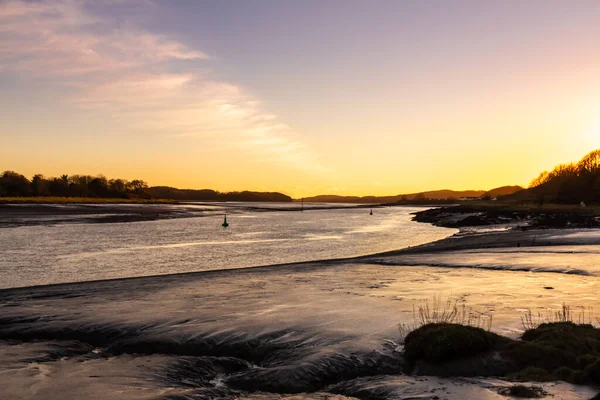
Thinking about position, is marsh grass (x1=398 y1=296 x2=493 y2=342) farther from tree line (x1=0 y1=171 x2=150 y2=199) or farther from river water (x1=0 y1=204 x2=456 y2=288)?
tree line (x1=0 y1=171 x2=150 y2=199)

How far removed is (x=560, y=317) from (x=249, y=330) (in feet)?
28.9

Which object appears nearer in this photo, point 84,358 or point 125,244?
point 84,358

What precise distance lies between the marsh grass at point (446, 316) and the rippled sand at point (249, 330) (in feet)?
1.18

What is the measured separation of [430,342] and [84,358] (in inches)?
→ 319

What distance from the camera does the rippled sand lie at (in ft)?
33.3

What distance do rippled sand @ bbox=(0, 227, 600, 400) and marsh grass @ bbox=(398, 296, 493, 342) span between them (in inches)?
14.2

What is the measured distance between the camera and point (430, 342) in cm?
1134

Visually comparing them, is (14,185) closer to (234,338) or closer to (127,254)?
(127,254)

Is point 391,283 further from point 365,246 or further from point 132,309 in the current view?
point 365,246

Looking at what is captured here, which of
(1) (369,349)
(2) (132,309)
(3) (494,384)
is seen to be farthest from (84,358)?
(3) (494,384)

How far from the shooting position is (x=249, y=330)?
46.7ft

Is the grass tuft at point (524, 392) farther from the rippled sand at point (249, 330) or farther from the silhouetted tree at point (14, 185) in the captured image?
the silhouetted tree at point (14, 185)

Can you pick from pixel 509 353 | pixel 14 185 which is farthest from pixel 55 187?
pixel 509 353

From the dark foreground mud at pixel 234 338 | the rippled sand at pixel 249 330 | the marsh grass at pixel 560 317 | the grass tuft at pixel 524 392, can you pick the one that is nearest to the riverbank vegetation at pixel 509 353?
the dark foreground mud at pixel 234 338
